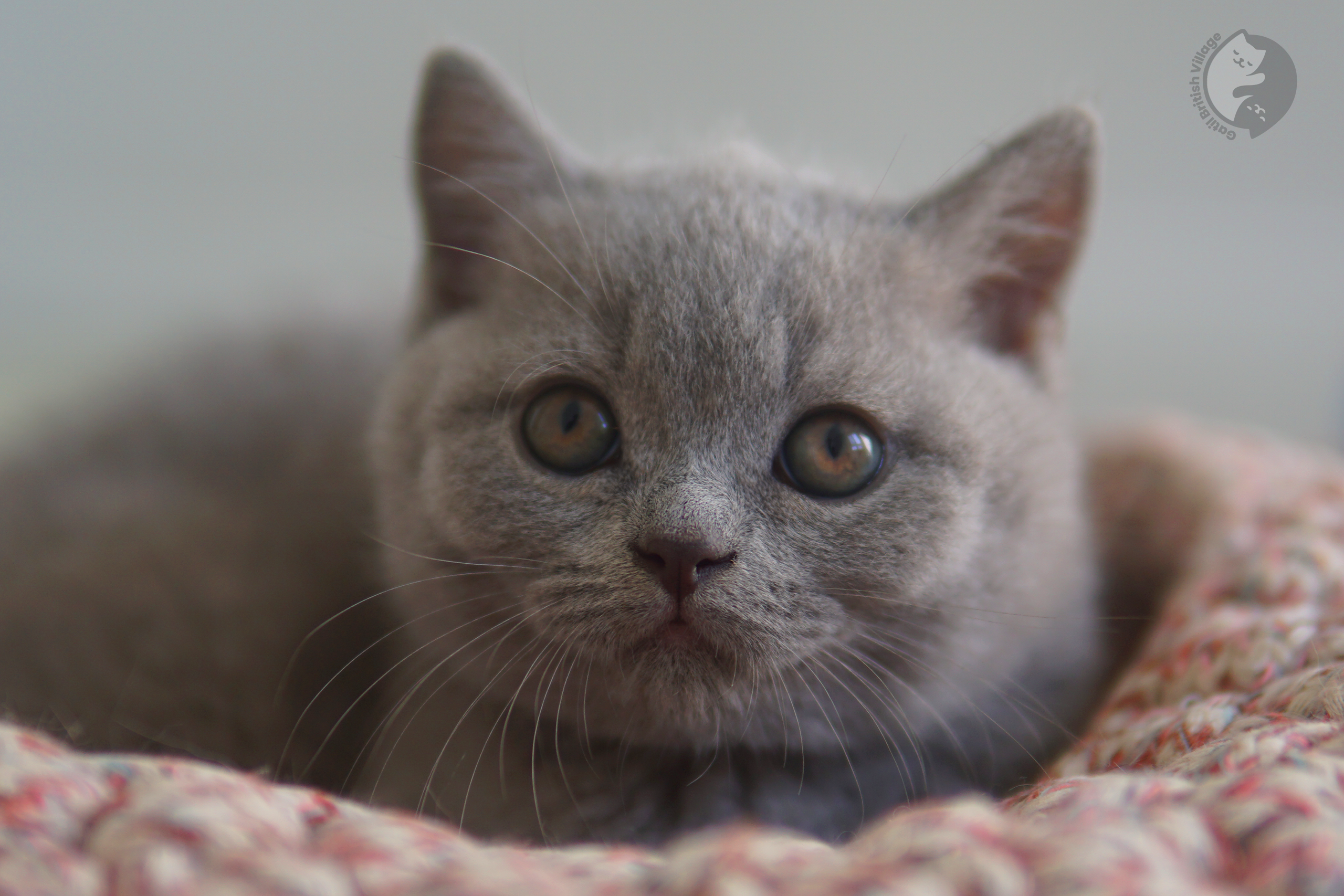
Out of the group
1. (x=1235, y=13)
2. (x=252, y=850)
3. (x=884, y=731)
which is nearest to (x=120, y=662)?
(x=252, y=850)

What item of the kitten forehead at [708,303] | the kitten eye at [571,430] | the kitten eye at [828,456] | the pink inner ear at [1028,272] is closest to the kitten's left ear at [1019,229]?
the pink inner ear at [1028,272]

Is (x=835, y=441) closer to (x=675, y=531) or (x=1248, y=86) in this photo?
(x=675, y=531)

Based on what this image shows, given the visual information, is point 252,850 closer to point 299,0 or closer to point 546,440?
point 546,440

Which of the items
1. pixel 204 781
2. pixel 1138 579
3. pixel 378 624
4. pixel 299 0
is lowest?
pixel 378 624

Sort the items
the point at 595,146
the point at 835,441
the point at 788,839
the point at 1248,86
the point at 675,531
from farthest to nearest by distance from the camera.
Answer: the point at 595,146 < the point at 1248,86 < the point at 835,441 < the point at 675,531 < the point at 788,839

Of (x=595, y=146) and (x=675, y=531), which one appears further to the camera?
(x=595, y=146)

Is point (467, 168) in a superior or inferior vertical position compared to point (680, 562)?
superior

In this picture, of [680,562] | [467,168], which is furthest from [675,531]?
[467,168]
